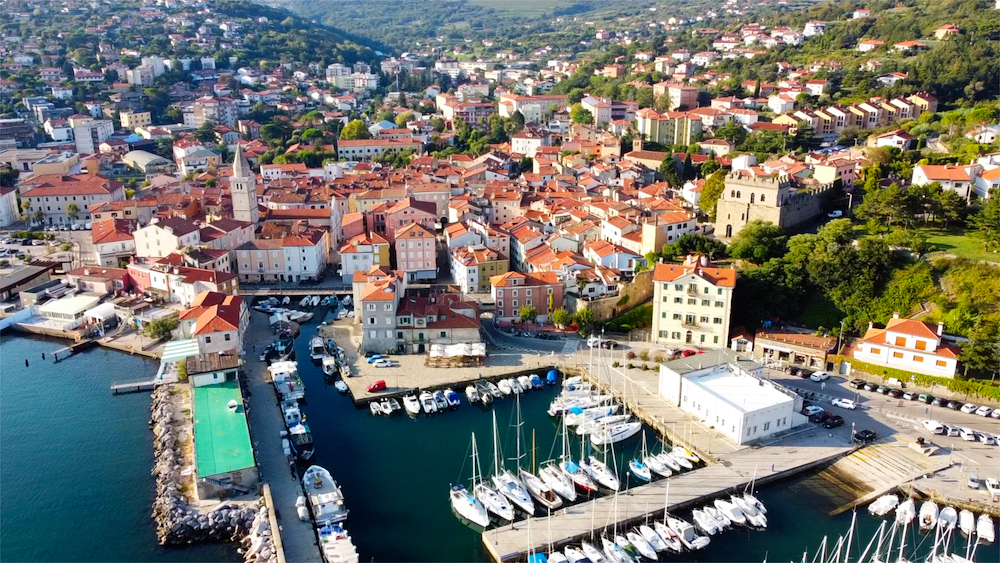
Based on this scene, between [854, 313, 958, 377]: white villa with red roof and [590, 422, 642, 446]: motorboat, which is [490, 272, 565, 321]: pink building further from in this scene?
[854, 313, 958, 377]: white villa with red roof

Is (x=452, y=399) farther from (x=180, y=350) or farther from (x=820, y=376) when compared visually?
(x=820, y=376)

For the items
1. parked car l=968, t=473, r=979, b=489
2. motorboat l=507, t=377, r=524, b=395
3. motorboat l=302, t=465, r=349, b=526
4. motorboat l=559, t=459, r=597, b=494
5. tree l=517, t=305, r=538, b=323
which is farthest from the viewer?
tree l=517, t=305, r=538, b=323

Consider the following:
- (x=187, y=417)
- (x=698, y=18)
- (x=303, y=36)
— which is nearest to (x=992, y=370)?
(x=187, y=417)

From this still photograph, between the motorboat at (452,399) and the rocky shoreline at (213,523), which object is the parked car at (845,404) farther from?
the rocky shoreline at (213,523)

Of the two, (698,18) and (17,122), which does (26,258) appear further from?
(698,18)

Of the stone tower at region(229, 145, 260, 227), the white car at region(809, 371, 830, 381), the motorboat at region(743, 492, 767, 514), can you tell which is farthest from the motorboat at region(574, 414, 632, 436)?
the stone tower at region(229, 145, 260, 227)

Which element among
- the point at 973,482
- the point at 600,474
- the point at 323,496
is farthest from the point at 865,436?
the point at 323,496
